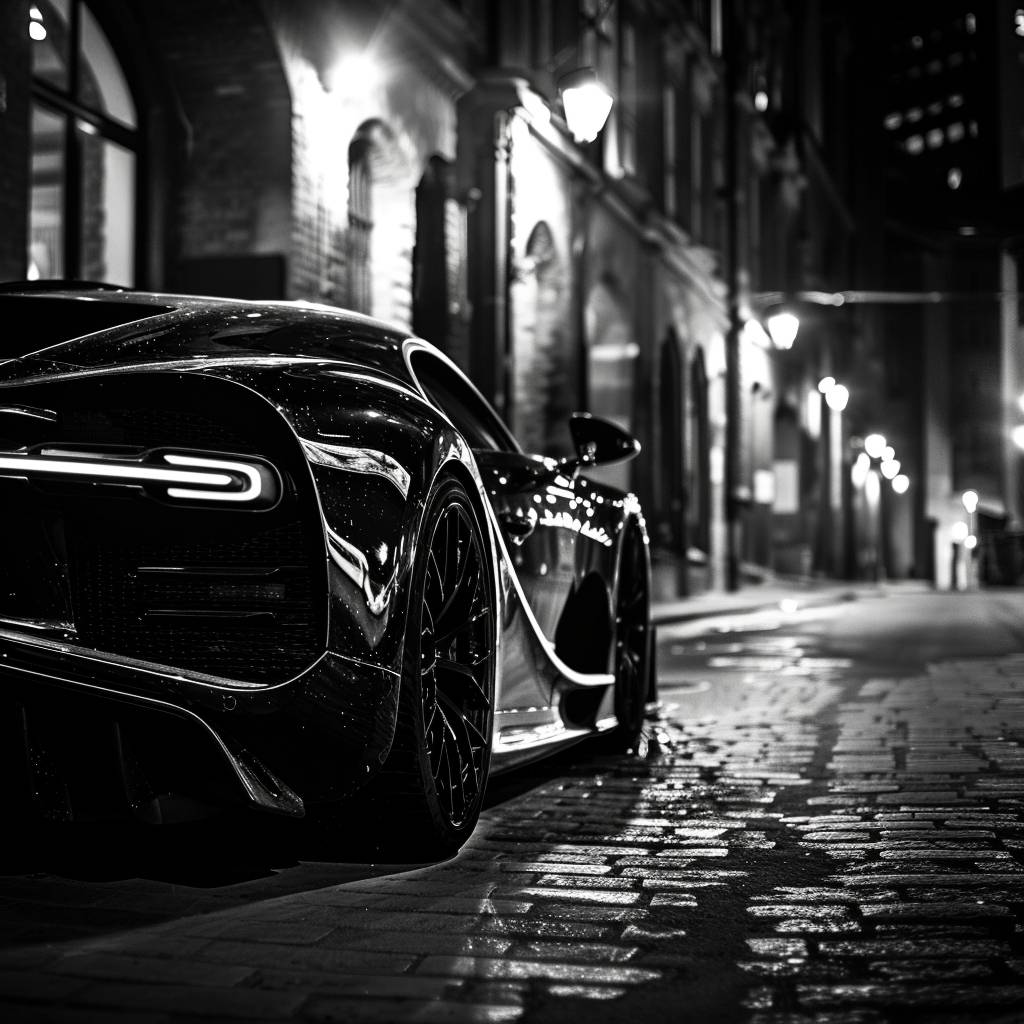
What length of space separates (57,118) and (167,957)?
9.53m

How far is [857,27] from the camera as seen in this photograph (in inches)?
2181

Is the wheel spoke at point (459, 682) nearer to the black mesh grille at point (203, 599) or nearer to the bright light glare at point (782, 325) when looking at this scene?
the black mesh grille at point (203, 599)

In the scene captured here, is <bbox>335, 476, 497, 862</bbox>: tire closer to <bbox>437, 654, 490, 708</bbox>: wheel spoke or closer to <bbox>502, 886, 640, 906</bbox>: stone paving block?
<bbox>437, 654, 490, 708</bbox>: wheel spoke

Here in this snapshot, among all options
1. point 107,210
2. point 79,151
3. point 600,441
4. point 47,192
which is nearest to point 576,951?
point 600,441

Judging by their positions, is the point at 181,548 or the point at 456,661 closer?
the point at 181,548

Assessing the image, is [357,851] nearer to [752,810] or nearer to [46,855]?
[46,855]

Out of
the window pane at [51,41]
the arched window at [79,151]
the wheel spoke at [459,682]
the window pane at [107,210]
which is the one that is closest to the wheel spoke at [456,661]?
the wheel spoke at [459,682]

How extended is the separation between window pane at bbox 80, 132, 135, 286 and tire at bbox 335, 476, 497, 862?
8.46 meters

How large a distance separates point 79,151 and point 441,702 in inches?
345

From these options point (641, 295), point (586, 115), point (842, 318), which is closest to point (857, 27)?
point (842, 318)

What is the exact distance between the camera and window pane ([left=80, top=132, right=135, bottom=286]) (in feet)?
40.5

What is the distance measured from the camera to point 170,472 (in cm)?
355

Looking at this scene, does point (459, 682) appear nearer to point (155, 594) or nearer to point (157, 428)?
point (155, 594)

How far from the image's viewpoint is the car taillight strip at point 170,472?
348cm
